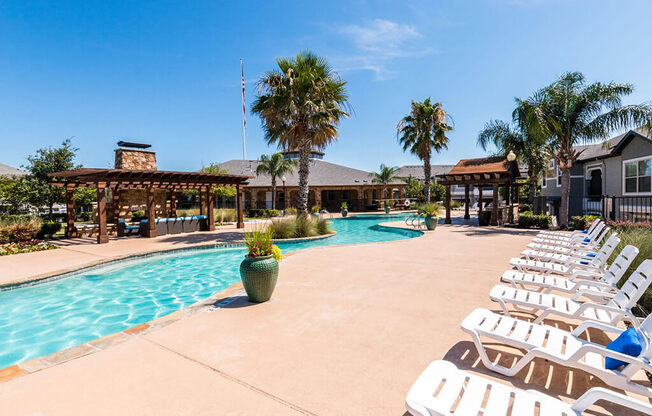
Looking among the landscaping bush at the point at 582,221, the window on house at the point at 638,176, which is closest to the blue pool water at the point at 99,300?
the landscaping bush at the point at 582,221

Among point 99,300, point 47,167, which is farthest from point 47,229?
point 99,300

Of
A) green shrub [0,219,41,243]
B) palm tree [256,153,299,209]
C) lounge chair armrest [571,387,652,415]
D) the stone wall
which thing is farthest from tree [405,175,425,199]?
lounge chair armrest [571,387,652,415]

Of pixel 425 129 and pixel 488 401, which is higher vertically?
pixel 425 129

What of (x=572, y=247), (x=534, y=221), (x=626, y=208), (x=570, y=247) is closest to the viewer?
(x=572, y=247)

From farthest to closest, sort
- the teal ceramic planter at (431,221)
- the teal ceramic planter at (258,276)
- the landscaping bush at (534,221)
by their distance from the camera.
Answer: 1. the landscaping bush at (534,221)
2. the teal ceramic planter at (431,221)
3. the teal ceramic planter at (258,276)

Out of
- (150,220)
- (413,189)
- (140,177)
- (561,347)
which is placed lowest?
(561,347)

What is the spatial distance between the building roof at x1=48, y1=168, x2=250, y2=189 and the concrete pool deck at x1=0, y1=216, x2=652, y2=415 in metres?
12.4

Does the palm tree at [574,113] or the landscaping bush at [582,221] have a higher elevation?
the palm tree at [574,113]

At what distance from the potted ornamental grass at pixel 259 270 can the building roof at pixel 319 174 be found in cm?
3076

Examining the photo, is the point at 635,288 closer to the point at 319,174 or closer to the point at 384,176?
the point at 384,176

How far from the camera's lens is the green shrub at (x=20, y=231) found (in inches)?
539

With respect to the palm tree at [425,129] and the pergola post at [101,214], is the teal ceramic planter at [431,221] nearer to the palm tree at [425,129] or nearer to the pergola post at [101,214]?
the palm tree at [425,129]

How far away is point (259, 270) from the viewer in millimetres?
5246

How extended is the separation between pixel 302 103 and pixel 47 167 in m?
18.8
